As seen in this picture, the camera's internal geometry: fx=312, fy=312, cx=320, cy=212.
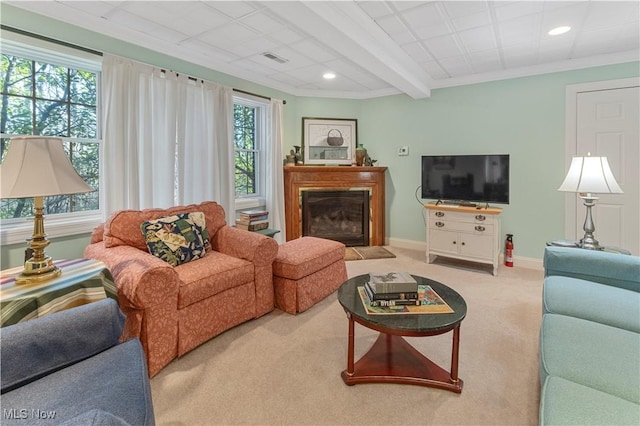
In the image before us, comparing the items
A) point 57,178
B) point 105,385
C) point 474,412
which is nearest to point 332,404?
point 474,412

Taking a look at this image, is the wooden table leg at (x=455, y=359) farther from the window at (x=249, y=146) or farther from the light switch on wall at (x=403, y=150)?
the light switch on wall at (x=403, y=150)

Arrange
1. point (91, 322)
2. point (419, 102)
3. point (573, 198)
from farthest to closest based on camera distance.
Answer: point (419, 102), point (573, 198), point (91, 322)

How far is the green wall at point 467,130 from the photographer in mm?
3383

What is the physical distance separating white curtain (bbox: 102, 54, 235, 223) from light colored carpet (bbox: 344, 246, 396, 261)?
1.67 metres

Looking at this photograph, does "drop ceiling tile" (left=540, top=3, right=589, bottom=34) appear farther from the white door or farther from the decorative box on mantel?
the decorative box on mantel

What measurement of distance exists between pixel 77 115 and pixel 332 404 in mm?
2909

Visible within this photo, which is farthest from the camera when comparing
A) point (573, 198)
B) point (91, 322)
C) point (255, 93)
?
point (255, 93)

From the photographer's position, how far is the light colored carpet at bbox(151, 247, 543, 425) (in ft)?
4.90

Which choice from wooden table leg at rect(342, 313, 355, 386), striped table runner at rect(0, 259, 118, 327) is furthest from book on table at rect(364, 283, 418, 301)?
striped table runner at rect(0, 259, 118, 327)

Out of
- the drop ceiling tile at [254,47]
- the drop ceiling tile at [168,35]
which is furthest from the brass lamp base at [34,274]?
the drop ceiling tile at [254,47]

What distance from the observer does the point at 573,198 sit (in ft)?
11.4

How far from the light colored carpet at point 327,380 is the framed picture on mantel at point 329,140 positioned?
266 centimetres

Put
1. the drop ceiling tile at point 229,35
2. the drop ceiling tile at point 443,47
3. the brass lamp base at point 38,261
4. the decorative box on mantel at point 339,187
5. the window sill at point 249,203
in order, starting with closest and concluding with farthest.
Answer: the brass lamp base at point 38,261
the drop ceiling tile at point 229,35
the drop ceiling tile at point 443,47
the window sill at point 249,203
the decorative box on mantel at point 339,187

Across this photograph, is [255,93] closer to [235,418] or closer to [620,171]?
[235,418]
